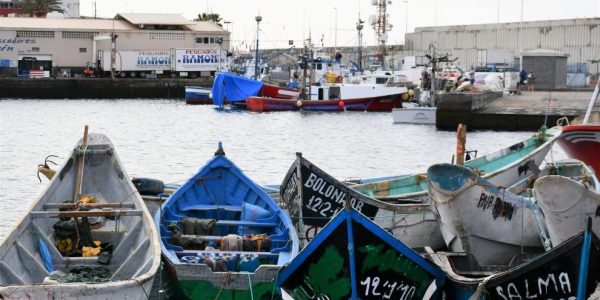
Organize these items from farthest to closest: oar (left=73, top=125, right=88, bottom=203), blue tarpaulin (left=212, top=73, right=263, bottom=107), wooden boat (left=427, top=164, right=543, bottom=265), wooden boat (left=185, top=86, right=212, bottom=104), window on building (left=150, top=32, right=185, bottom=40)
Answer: window on building (left=150, top=32, right=185, bottom=40) → wooden boat (left=185, top=86, right=212, bottom=104) → blue tarpaulin (left=212, top=73, right=263, bottom=107) → oar (left=73, top=125, right=88, bottom=203) → wooden boat (left=427, top=164, right=543, bottom=265)

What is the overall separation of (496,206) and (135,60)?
75698 millimetres

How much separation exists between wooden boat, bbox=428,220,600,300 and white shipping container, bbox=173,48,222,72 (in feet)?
257

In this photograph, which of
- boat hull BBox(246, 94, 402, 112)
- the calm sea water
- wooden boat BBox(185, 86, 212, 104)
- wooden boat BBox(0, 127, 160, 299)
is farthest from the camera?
A: wooden boat BBox(185, 86, 212, 104)

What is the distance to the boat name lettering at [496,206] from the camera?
1598 centimetres

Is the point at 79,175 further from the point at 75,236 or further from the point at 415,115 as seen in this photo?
the point at 415,115

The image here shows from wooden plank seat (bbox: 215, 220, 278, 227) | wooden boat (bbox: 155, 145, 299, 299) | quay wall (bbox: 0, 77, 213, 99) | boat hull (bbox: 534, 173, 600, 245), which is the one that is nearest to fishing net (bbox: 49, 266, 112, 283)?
wooden boat (bbox: 155, 145, 299, 299)

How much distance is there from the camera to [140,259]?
1469 centimetres

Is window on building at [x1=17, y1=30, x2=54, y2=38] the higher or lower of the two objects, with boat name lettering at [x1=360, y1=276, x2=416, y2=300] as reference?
higher

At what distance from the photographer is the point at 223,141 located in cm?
4822

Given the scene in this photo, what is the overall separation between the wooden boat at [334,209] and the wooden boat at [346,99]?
47.1m

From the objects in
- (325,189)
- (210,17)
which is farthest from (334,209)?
(210,17)

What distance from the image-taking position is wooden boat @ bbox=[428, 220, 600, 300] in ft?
39.8

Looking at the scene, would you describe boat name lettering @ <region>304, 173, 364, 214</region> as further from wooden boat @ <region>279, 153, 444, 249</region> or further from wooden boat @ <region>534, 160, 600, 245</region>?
wooden boat @ <region>534, 160, 600, 245</region>

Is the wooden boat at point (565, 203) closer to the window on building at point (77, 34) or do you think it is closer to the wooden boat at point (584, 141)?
the wooden boat at point (584, 141)
